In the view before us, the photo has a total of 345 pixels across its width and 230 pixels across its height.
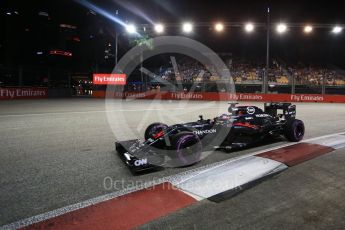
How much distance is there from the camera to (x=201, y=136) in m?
5.67

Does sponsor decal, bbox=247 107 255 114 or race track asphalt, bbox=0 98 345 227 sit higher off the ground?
sponsor decal, bbox=247 107 255 114

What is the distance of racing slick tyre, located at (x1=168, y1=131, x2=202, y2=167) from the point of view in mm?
5008

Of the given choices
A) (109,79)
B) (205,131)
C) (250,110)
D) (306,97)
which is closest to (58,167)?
(205,131)

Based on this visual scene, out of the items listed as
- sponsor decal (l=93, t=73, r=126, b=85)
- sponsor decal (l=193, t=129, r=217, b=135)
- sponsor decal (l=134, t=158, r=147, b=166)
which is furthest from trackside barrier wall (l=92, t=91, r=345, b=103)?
sponsor decal (l=134, t=158, r=147, b=166)

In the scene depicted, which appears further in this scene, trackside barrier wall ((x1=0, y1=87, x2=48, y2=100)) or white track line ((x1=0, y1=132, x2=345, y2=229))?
trackside barrier wall ((x1=0, y1=87, x2=48, y2=100))

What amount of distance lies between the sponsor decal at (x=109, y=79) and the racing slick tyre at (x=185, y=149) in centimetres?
2396

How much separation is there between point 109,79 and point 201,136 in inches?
958

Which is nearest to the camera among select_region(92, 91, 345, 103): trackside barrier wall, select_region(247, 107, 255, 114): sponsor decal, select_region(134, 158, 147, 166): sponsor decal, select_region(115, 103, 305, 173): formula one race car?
select_region(134, 158, 147, 166): sponsor decal

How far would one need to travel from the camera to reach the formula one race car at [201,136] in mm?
4926

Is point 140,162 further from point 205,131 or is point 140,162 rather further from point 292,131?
point 292,131

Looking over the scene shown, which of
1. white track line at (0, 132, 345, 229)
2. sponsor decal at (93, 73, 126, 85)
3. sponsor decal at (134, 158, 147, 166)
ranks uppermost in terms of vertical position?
sponsor decal at (93, 73, 126, 85)

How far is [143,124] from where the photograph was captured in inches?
393

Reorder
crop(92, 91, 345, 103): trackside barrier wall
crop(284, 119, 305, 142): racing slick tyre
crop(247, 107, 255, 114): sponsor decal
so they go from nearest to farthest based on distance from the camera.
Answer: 1. crop(247, 107, 255, 114): sponsor decal
2. crop(284, 119, 305, 142): racing slick tyre
3. crop(92, 91, 345, 103): trackside barrier wall

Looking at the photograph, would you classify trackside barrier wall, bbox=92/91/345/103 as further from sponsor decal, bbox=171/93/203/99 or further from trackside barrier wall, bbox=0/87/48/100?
trackside barrier wall, bbox=0/87/48/100
